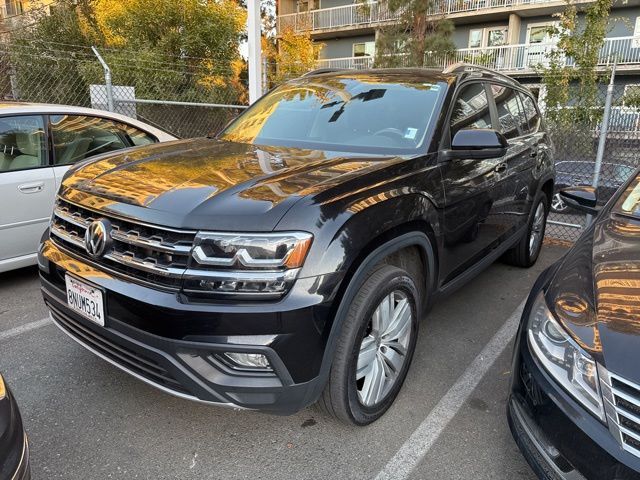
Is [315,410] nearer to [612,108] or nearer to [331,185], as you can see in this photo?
[331,185]

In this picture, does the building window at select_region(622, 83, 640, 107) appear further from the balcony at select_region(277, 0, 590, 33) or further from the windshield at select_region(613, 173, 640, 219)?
the balcony at select_region(277, 0, 590, 33)

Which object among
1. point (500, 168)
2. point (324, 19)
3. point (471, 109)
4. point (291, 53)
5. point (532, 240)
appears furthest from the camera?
point (324, 19)

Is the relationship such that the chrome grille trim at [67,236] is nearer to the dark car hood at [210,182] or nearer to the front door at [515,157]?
the dark car hood at [210,182]

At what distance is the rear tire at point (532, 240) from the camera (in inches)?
192

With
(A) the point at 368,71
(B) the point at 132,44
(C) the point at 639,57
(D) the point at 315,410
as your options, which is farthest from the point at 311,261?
(C) the point at 639,57

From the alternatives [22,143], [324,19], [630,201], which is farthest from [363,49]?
[630,201]

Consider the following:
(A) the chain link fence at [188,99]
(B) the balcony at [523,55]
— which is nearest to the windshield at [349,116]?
(A) the chain link fence at [188,99]

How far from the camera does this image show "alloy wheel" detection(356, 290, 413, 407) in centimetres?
245

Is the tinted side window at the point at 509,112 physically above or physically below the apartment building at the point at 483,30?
below

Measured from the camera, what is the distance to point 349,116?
329 cm

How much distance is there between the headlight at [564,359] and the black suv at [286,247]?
0.71 m

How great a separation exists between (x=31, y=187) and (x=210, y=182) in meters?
2.62

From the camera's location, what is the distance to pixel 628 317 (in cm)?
178

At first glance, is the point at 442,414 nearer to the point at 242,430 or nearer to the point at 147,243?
the point at 242,430
